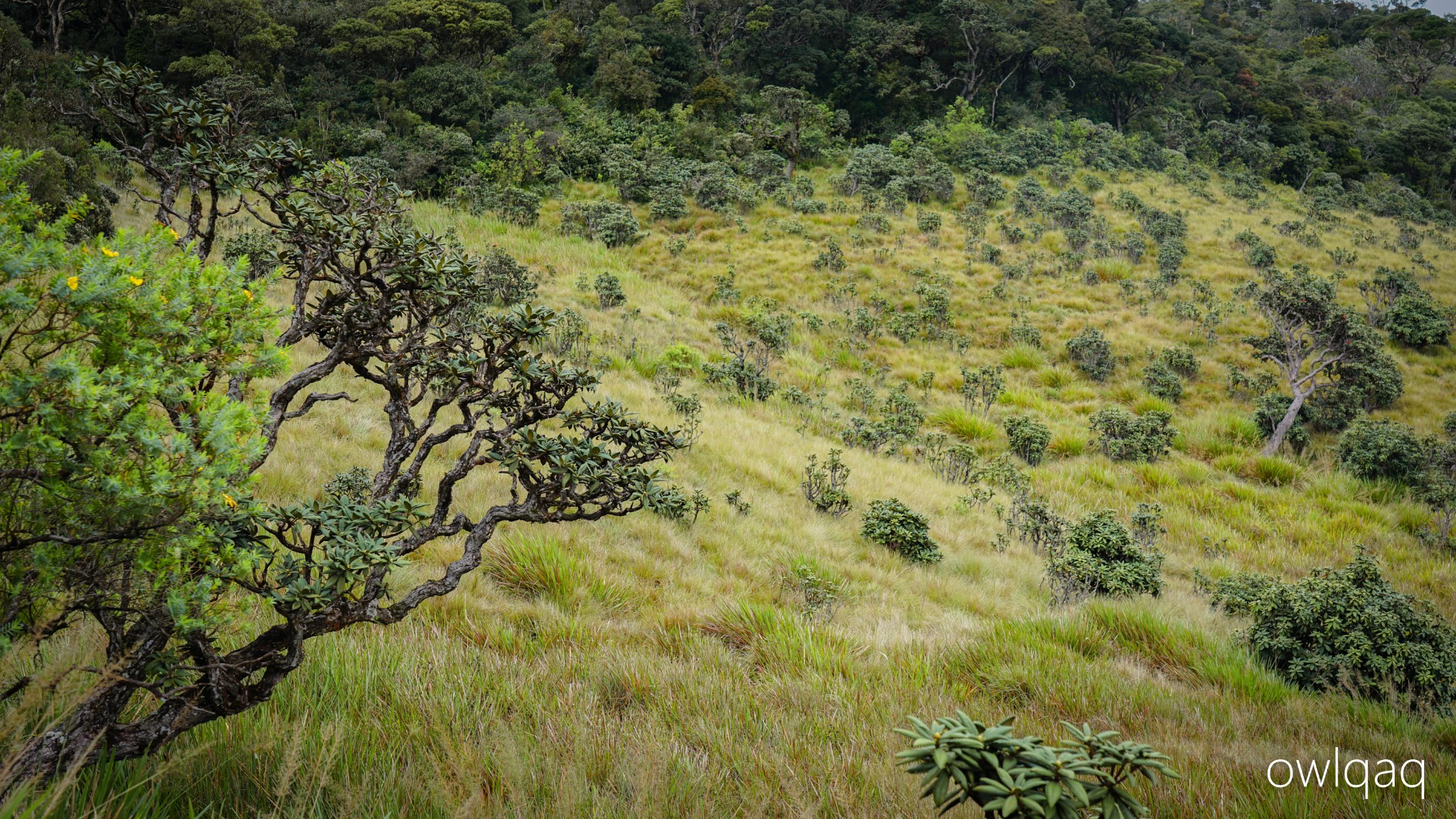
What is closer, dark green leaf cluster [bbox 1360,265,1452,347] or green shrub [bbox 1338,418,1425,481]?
green shrub [bbox 1338,418,1425,481]

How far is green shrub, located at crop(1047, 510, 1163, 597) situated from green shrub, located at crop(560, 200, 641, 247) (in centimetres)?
1719

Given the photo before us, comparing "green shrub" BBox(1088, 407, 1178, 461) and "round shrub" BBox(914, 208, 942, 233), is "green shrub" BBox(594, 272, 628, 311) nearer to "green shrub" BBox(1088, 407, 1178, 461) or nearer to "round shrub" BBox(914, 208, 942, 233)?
"green shrub" BBox(1088, 407, 1178, 461)

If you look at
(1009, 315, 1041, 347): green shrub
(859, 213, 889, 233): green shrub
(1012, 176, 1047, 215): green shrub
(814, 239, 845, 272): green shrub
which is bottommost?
(1009, 315, 1041, 347): green shrub

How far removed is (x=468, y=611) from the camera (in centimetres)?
388

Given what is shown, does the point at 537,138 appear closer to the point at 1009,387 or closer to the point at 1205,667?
the point at 1009,387

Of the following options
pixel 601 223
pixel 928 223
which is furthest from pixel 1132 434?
pixel 601 223

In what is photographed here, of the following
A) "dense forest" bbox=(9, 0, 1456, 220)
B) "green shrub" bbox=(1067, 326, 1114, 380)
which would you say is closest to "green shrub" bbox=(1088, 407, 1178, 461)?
"green shrub" bbox=(1067, 326, 1114, 380)

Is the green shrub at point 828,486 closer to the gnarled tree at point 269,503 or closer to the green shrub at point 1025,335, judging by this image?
the gnarled tree at point 269,503

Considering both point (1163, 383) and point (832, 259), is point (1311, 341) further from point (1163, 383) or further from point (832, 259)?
point (832, 259)

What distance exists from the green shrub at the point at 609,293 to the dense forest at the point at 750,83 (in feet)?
31.9

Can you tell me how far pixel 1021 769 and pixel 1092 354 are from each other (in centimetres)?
1723

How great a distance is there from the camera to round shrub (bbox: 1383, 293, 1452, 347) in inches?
686

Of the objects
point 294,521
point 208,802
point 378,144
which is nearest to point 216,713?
point 208,802

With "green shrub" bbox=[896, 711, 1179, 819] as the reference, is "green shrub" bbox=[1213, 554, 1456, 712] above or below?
below
